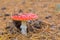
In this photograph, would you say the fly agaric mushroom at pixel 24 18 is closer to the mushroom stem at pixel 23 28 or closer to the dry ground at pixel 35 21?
the mushroom stem at pixel 23 28

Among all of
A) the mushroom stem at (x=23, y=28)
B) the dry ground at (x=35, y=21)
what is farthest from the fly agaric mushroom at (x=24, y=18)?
the dry ground at (x=35, y=21)

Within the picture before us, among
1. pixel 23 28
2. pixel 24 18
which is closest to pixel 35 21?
pixel 23 28

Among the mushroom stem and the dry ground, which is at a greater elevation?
the mushroom stem

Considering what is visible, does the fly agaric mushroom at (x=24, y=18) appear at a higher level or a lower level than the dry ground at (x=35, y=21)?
higher

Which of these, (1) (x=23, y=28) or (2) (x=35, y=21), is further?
(2) (x=35, y=21)

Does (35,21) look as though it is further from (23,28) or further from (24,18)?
(24,18)

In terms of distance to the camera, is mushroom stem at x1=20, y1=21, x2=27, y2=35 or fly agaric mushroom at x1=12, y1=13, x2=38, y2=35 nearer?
fly agaric mushroom at x1=12, y1=13, x2=38, y2=35

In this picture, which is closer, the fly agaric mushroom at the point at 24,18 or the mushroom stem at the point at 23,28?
the fly agaric mushroom at the point at 24,18

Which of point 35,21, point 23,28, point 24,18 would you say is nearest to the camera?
point 24,18

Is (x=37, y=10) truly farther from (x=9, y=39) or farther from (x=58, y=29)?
(x=9, y=39)

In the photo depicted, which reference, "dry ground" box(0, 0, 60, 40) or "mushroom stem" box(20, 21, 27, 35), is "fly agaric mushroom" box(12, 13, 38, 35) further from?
"dry ground" box(0, 0, 60, 40)

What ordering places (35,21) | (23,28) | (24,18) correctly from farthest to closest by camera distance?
1. (35,21)
2. (23,28)
3. (24,18)

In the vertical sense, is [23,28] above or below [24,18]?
below

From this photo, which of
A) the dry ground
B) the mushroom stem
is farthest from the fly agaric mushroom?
the dry ground
